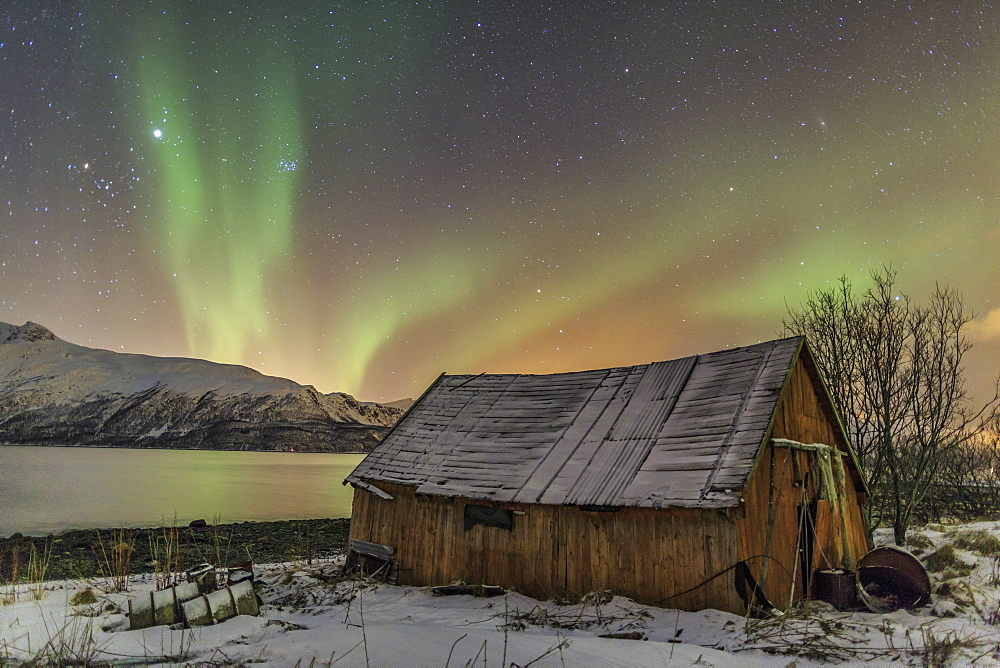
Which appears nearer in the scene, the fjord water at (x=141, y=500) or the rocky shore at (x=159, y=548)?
the rocky shore at (x=159, y=548)

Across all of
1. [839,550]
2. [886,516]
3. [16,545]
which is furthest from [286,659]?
[16,545]

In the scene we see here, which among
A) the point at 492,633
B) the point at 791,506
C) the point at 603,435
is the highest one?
the point at 603,435

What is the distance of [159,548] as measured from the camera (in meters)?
25.4

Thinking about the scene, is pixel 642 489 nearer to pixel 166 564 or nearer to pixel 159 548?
pixel 166 564

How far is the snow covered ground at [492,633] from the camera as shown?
636 centimetres

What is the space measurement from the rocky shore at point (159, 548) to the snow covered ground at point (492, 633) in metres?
8.28

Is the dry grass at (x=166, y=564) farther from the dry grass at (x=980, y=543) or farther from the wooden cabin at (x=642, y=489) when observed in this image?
the dry grass at (x=980, y=543)

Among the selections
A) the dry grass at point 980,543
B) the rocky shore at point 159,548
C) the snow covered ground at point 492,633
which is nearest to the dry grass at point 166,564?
the rocky shore at point 159,548

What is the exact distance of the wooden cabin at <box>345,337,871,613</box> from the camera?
33.1 ft

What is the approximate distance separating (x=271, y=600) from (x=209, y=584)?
11.2ft

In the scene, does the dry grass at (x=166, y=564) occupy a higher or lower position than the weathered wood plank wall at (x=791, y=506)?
lower

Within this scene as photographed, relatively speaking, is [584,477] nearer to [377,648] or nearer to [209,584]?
[377,648]

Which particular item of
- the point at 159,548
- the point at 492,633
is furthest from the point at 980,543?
the point at 159,548

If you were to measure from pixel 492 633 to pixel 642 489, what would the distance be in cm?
436
